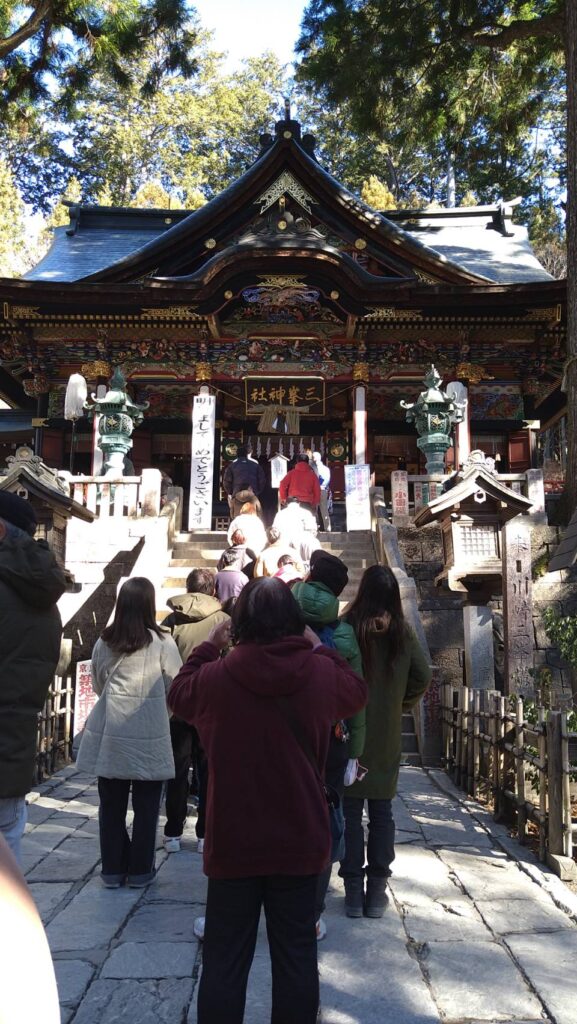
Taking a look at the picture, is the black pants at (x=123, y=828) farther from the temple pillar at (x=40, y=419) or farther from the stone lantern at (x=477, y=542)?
the temple pillar at (x=40, y=419)

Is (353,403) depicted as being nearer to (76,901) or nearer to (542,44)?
(542,44)

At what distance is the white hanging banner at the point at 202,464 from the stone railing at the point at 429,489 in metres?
2.71

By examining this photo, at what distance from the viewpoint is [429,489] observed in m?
10.6

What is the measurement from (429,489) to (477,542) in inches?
101

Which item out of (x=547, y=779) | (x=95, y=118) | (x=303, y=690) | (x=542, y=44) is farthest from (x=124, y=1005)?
(x=95, y=118)

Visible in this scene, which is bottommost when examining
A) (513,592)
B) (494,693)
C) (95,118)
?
(494,693)

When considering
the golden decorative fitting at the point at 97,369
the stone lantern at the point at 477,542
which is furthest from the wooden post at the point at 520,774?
the golden decorative fitting at the point at 97,369

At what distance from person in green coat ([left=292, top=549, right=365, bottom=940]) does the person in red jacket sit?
6752 millimetres

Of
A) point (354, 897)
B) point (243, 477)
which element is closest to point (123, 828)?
point (354, 897)

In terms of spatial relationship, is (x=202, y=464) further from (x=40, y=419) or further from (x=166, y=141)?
(x=166, y=141)

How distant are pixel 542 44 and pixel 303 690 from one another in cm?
1257

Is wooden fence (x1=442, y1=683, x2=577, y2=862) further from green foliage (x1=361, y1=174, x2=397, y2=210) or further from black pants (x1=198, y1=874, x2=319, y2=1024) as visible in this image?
green foliage (x1=361, y1=174, x2=397, y2=210)

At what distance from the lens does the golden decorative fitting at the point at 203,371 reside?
566 inches

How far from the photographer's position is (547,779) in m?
4.59
